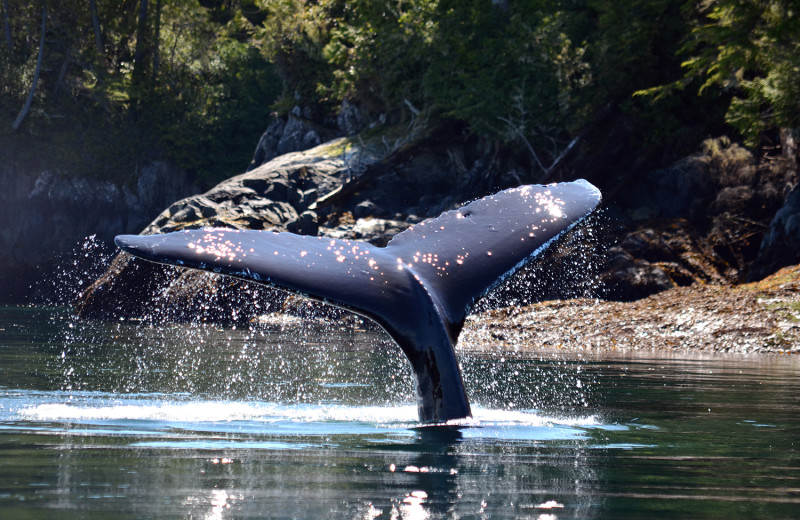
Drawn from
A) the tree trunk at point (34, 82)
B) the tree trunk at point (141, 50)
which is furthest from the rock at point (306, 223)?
the tree trunk at point (141, 50)

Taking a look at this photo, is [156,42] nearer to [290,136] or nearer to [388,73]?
[290,136]

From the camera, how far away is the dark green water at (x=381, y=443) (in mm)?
4566

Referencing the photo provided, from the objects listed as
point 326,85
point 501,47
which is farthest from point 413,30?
point 326,85

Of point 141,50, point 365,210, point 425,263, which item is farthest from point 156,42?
point 425,263

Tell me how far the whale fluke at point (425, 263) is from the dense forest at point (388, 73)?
16543 millimetres

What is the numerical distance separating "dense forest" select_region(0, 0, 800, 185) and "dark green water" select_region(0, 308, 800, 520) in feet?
44.7

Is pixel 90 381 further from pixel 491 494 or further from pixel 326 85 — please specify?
pixel 326 85

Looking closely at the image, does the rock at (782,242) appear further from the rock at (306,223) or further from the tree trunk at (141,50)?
the tree trunk at (141,50)

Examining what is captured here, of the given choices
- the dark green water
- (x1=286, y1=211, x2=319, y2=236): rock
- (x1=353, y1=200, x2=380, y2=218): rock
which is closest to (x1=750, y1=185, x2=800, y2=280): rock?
the dark green water

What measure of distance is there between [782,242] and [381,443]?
1854cm

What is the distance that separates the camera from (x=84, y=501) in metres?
4.42

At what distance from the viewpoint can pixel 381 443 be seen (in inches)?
263

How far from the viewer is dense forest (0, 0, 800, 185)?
26516mm

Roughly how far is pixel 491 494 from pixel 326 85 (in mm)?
39975
